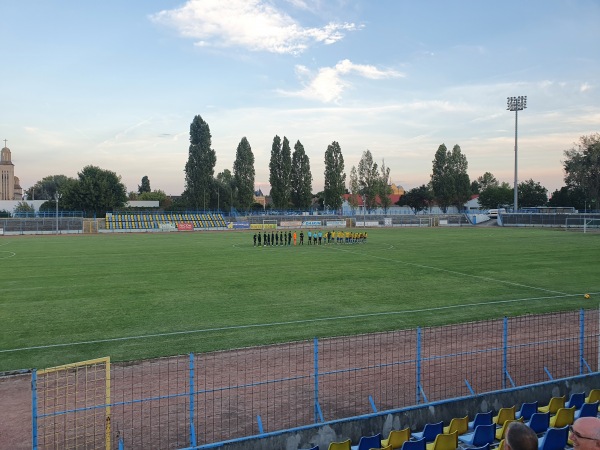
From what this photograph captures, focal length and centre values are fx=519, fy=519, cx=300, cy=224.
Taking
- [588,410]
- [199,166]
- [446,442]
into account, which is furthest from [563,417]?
[199,166]

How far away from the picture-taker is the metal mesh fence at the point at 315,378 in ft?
31.2

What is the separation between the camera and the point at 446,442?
7.49 m

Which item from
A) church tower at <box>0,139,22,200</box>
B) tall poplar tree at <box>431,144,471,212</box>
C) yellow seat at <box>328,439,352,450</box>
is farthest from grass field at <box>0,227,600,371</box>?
church tower at <box>0,139,22,200</box>

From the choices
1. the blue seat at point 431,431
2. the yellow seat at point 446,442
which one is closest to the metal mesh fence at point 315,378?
the blue seat at point 431,431

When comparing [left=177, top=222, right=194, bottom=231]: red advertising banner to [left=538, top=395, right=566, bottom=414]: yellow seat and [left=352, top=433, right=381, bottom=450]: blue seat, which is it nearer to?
[left=538, top=395, right=566, bottom=414]: yellow seat

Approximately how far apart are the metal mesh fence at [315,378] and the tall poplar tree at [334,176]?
84261 mm

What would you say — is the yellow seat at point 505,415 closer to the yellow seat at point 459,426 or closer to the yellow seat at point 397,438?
the yellow seat at point 459,426

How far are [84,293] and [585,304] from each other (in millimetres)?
20658

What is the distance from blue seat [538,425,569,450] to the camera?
7.35 meters

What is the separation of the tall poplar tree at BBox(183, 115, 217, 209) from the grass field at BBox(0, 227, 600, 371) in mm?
53502

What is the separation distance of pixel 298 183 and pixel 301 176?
144 cm

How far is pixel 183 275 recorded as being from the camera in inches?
1102

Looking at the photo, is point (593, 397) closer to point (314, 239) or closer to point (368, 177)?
point (314, 239)

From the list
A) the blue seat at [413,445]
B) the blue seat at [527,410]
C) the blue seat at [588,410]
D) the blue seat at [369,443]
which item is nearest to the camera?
the blue seat at [413,445]
